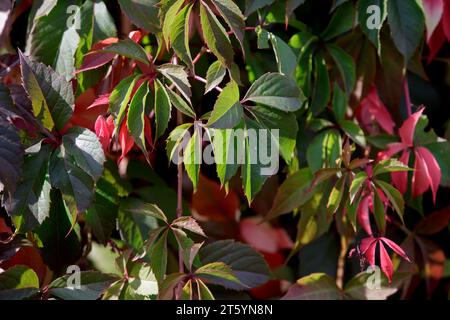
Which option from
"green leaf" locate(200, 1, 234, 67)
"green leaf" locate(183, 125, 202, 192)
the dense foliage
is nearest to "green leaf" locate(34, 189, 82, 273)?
the dense foliage

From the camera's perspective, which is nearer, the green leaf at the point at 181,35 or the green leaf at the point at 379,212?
the green leaf at the point at 181,35

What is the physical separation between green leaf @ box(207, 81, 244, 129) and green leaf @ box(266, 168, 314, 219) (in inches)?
11.4

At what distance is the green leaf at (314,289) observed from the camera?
3.62ft

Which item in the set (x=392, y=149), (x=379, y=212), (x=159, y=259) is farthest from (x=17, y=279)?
(x=392, y=149)

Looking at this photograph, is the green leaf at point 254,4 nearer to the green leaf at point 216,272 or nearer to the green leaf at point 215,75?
the green leaf at point 215,75

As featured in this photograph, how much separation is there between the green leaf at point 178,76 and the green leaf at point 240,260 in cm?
27

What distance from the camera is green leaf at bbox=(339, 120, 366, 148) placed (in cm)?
109

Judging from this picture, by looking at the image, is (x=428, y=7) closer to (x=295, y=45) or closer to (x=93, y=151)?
(x=295, y=45)

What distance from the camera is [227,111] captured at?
83 centimetres

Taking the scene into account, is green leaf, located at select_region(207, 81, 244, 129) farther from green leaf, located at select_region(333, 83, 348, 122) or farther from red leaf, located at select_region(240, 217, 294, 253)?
red leaf, located at select_region(240, 217, 294, 253)

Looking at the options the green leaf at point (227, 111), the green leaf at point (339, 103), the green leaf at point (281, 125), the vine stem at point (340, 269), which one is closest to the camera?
the green leaf at point (227, 111)

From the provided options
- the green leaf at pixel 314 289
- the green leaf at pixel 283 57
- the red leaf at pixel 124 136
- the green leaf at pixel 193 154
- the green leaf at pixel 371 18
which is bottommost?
the green leaf at pixel 314 289

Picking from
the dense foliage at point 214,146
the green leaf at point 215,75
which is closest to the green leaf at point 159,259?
the dense foliage at point 214,146
